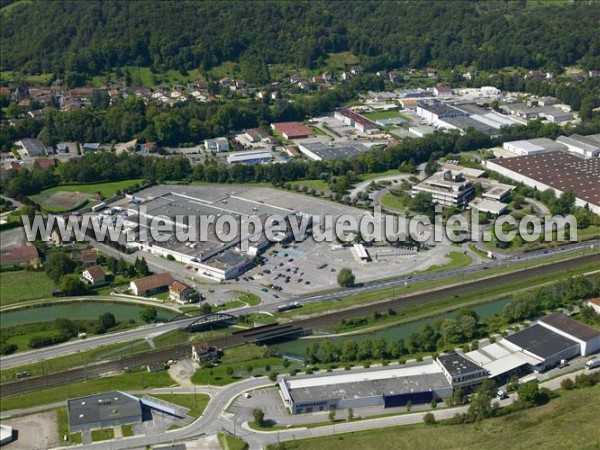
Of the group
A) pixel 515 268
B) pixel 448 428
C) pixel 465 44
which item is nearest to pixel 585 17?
pixel 465 44

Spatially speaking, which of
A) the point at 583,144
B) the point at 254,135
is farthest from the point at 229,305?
the point at 583,144

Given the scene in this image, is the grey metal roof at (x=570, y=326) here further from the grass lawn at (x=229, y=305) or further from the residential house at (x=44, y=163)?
the residential house at (x=44, y=163)

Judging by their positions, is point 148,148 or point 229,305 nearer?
point 229,305

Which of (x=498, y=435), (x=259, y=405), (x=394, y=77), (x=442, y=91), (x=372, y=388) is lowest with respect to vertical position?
(x=259, y=405)

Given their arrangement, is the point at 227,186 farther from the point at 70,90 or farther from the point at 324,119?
the point at 70,90

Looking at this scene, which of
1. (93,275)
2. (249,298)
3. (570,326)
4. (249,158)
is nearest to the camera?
(570,326)

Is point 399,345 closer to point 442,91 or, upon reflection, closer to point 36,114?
point 36,114

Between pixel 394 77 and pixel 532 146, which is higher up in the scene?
pixel 394 77
